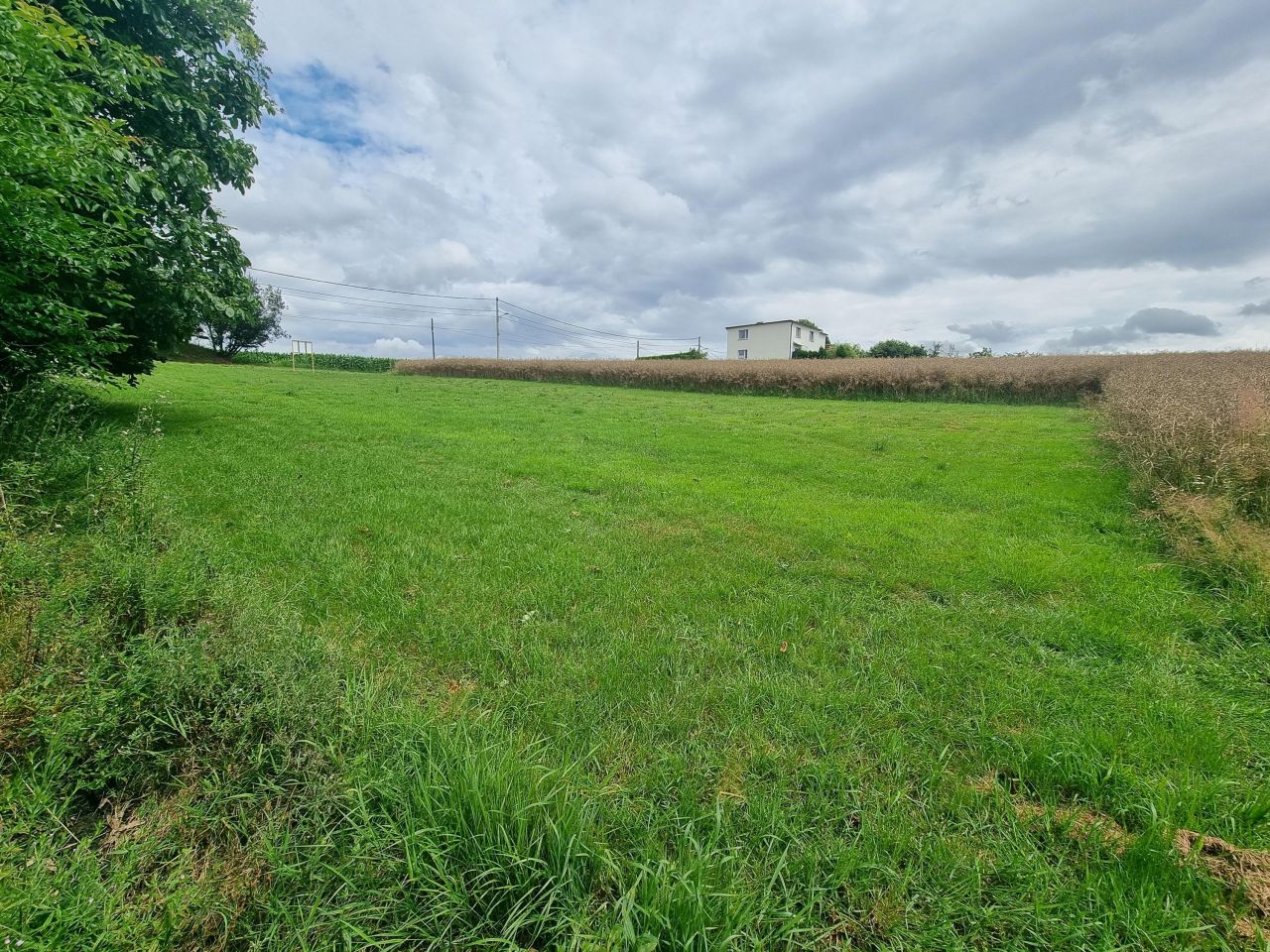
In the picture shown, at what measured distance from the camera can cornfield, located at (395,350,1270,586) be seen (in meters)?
4.58

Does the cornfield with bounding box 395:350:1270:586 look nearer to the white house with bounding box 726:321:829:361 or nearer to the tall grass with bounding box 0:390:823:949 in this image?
the tall grass with bounding box 0:390:823:949

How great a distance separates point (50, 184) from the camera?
4883 millimetres

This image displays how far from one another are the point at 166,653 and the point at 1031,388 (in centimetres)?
2661

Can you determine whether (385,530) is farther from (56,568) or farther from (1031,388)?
(1031,388)

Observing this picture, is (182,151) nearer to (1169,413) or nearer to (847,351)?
(1169,413)

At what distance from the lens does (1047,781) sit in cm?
211

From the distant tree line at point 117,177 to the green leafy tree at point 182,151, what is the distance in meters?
0.02

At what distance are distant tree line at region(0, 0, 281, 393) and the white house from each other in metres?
56.0

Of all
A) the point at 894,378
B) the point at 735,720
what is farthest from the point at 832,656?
the point at 894,378

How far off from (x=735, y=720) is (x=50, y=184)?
779 centimetres

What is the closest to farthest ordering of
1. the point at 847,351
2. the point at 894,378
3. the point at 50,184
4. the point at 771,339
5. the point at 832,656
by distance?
1. the point at 832,656
2. the point at 50,184
3. the point at 894,378
4. the point at 847,351
5. the point at 771,339

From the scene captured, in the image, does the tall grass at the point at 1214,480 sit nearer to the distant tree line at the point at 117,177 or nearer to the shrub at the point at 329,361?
the distant tree line at the point at 117,177

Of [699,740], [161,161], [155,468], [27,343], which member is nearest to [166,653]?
[699,740]

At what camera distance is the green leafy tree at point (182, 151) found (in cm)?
753
